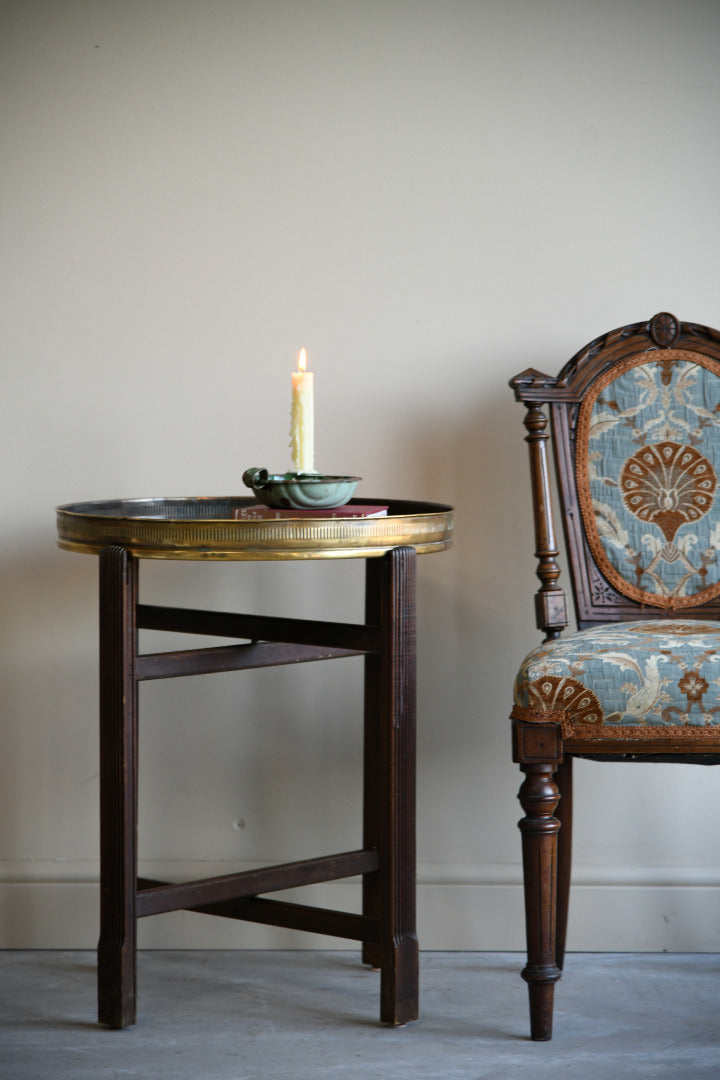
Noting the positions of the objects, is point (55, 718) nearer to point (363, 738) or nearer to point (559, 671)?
point (363, 738)

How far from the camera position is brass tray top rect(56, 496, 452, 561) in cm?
154

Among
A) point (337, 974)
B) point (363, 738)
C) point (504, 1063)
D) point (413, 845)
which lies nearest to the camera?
point (504, 1063)

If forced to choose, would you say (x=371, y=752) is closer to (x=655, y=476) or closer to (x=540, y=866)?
(x=540, y=866)

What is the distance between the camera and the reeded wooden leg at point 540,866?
163 centimetres

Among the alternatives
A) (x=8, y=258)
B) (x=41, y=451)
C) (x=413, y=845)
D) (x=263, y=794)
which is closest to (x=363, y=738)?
(x=263, y=794)

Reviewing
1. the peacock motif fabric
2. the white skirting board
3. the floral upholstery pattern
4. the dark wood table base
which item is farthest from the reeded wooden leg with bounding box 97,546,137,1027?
the peacock motif fabric

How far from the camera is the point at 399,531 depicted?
5.34ft

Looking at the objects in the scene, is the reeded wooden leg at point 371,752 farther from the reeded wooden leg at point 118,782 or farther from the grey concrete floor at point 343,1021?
the reeded wooden leg at point 118,782

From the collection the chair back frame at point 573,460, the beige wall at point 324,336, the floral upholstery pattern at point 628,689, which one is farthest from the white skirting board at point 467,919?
the floral upholstery pattern at point 628,689

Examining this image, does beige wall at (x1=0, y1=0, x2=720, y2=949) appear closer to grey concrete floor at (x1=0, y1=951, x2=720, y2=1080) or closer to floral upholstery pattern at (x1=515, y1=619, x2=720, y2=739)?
grey concrete floor at (x1=0, y1=951, x2=720, y2=1080)

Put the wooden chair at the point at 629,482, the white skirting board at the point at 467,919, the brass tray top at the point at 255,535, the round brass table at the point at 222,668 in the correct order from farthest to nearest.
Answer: the white skirting board at the point at 467,919, the wooden chair at the point at 629,482, the round brass table at the point at 222,668, the brass tray top at the point at 255,535

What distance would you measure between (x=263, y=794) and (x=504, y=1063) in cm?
71

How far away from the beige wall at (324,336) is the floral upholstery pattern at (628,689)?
53 centimetres

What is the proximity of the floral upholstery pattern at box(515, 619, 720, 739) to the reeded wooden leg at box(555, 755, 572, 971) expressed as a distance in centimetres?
34
